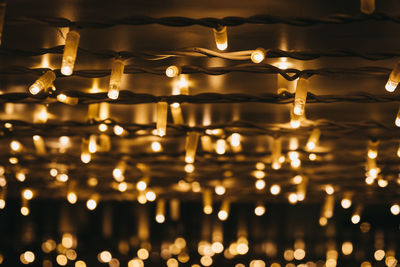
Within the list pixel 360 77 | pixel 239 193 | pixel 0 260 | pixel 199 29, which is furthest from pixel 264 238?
pixel 199 29

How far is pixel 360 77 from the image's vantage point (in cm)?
287

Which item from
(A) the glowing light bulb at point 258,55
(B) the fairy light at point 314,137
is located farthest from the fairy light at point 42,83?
(B) the fairy light at point 314,137

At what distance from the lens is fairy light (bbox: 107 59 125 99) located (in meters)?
2.21

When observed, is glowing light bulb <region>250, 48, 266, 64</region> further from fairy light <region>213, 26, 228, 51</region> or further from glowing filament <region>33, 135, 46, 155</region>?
glowing filament <region>33, 135, 46, 155</region>

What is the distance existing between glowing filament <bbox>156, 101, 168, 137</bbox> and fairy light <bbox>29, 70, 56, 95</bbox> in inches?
20.6

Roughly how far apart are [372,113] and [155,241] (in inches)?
190

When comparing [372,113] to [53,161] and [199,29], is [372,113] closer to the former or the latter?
[199,29]

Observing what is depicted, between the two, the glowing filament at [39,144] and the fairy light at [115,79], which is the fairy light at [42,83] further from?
the glowing filament at [39,144]

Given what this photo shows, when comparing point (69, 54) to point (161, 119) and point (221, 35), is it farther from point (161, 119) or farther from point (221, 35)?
point (161, 119)

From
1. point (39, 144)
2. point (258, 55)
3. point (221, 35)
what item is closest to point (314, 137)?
point (258, 55)

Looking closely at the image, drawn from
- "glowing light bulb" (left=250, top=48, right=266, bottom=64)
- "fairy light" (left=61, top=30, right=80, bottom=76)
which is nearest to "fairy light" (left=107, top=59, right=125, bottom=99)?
"fairy light" (left=61, top=30, right=80, bottom=76)

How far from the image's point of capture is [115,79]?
7.36ft

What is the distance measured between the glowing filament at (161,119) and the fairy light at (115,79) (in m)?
0.40

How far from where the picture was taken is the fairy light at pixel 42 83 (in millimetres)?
2203
